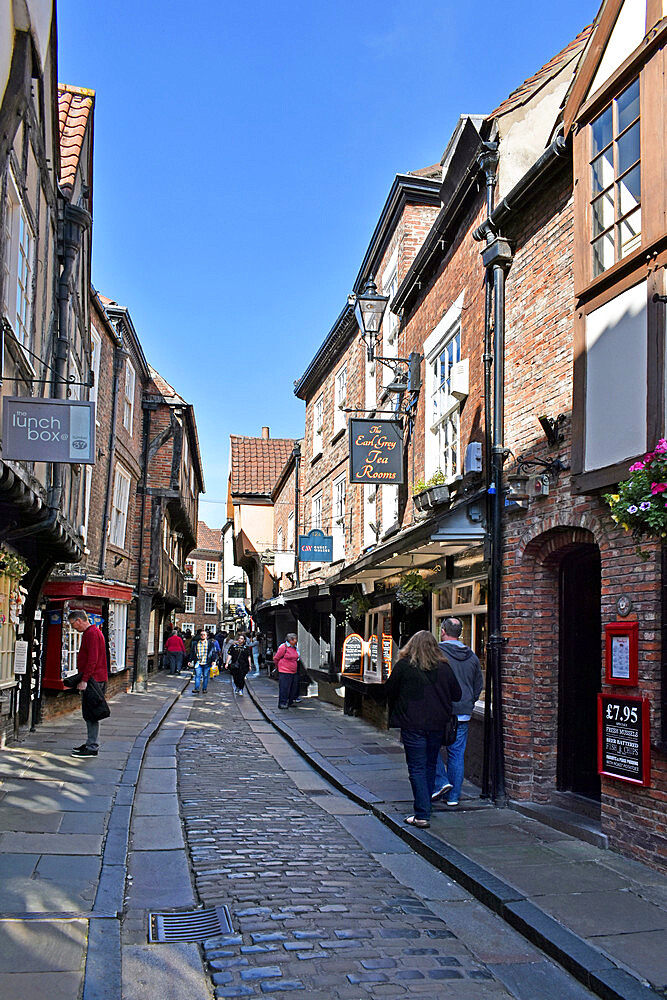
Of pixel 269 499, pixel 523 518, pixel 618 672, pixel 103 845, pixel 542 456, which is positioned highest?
pixel 269 499

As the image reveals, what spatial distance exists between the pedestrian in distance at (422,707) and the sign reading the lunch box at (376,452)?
18.4ft

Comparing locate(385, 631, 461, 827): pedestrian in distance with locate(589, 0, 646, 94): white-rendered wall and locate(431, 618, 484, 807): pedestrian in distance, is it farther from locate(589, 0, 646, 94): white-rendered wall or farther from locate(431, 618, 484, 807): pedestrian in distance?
locate(589, 0, 646, 94): white-rendered wall

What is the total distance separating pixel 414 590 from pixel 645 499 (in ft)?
22.1

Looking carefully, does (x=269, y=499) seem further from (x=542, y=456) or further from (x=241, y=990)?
(x=241, y=990)

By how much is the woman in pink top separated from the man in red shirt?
20797 millimetres

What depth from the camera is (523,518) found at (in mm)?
8375

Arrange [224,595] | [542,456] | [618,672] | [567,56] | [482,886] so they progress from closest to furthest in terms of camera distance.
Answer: [482,886] < [618,672] < [542,456] < [567,56] < [224,595]

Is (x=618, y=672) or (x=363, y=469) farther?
(x=363, y=469)

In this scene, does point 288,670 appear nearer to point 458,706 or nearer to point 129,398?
point 129,398

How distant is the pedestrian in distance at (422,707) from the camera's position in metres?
7.50

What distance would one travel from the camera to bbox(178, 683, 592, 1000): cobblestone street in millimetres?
4363

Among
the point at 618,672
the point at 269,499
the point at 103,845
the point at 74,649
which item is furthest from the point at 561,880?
the point at 269,499

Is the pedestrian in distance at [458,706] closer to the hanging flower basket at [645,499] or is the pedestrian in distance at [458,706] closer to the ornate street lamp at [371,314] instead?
the hanging flower basket at [645,499]

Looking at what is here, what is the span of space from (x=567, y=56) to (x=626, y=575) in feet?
20.1
